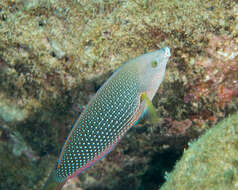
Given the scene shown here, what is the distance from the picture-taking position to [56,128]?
→ 3623mm

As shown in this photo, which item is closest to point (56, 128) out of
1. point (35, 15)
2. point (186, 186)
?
point (35, 15)

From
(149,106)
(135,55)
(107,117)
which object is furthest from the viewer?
(135,55)

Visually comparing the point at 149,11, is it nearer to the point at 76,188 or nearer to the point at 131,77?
the point at 131,77

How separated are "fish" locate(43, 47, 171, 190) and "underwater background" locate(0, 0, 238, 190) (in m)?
0.62

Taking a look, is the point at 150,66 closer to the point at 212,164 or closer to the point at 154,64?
the point at 154,64

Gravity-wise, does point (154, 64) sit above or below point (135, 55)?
above

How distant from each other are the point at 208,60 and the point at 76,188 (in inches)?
148

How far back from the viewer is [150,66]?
7.43 ft

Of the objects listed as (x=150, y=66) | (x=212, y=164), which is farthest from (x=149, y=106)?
(x=212, y=164)

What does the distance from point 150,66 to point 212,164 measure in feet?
4.07

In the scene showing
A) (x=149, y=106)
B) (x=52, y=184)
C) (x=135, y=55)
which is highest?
(x=135, y=55)

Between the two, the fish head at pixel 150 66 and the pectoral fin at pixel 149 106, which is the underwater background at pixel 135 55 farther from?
the pectoral fin at pixel 149 106

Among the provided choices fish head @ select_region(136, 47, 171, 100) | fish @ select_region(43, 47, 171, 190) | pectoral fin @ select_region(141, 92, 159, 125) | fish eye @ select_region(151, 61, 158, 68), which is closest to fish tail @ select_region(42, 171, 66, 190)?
fish @ select_region(43, 47, 171, 190)

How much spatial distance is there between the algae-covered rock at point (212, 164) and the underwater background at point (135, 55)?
Answer: 10 mm
